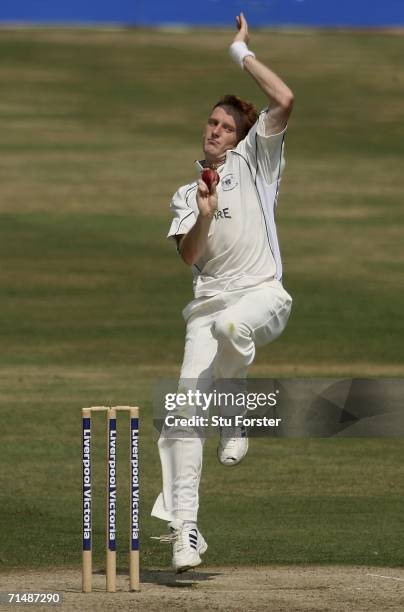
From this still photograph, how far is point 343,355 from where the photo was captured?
58.7 feet

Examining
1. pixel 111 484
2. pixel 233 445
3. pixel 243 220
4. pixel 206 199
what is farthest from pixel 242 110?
pixel 111 484

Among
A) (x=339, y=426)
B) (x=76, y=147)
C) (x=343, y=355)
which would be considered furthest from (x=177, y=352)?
(x=76, y=147)

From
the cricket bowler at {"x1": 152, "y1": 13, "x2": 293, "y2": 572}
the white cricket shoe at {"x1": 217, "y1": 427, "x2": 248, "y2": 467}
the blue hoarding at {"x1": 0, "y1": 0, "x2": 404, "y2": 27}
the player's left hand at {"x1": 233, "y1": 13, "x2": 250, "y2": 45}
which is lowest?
the white cricket shoe at {"x1": 217, "y1": 427, "x2": 248, "y2": 467}

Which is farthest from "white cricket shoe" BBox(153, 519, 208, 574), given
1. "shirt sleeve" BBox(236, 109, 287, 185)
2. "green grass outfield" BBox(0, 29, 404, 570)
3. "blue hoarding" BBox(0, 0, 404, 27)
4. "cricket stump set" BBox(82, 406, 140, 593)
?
"blue hoarding" BBox(0, 0, 404, 27)

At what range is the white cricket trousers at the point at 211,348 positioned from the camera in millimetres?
8062

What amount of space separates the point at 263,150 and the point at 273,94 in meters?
0.33

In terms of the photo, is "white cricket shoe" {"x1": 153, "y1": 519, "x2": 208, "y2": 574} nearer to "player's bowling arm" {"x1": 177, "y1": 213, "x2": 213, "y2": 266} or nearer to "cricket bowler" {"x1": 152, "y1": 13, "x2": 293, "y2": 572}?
"cricket bowler" {"x1": 152, "y1": 13, "x2": 293, "y2": 572}

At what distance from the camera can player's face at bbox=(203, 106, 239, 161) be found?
835cm

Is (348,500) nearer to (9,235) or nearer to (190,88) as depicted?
(9,235)

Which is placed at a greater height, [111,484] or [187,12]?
[187,12]

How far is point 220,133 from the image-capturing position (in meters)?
8.36

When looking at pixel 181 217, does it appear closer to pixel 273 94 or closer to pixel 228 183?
pixel 228 183

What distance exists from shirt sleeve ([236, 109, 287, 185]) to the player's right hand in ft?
1.61

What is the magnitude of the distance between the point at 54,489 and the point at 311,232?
525 inches
